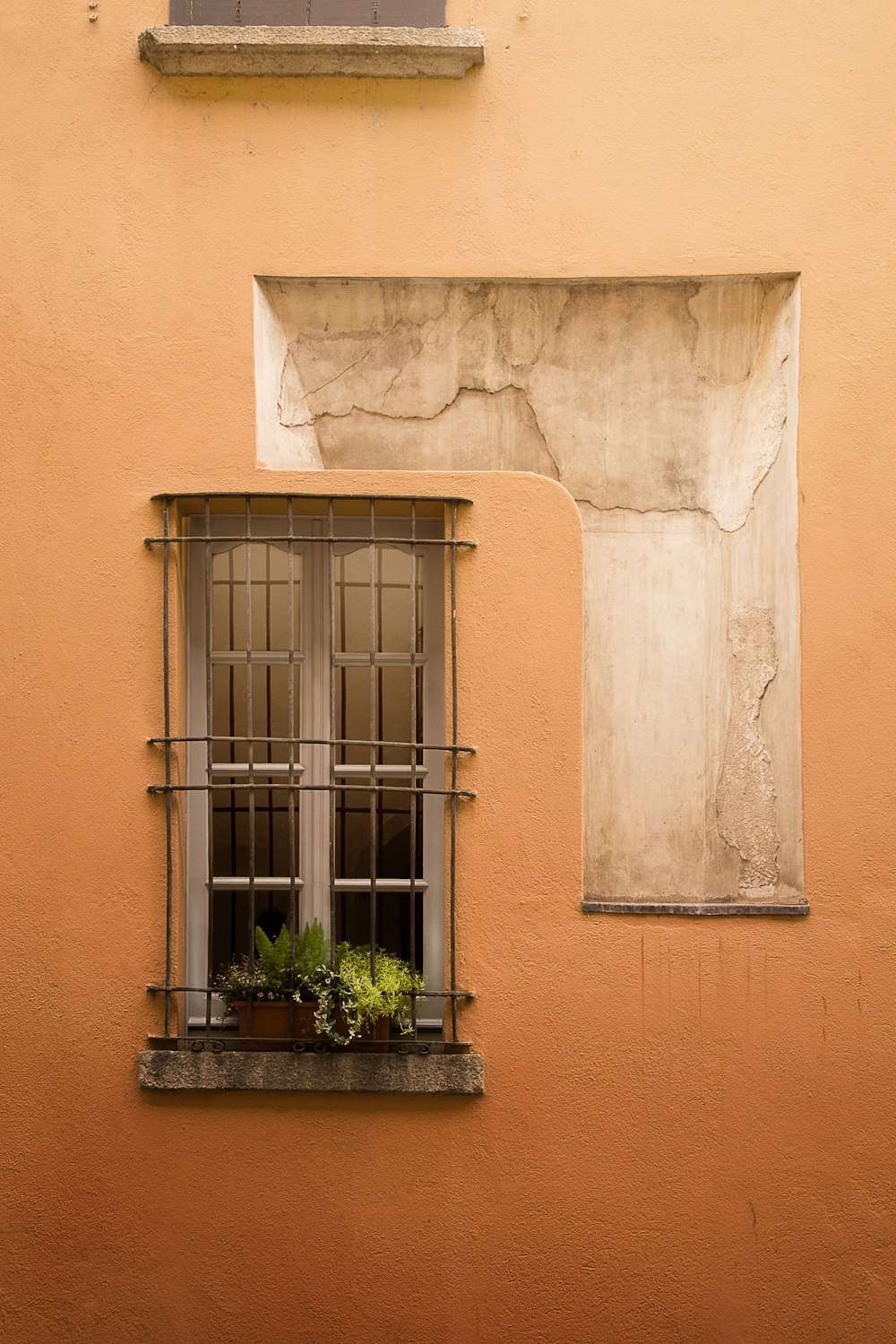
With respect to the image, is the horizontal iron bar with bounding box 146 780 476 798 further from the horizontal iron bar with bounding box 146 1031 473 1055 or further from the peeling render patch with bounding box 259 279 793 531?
the peeling render patch with bounding box 259 279 793 531

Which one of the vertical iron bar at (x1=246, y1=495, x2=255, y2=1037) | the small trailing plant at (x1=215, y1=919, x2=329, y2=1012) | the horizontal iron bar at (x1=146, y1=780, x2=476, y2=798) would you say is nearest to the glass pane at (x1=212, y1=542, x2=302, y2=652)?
the vertical iron bar at (x1=246, y1=495, x2=255, y2=1037)

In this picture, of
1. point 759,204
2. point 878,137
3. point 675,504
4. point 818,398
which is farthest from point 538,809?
point 878,137

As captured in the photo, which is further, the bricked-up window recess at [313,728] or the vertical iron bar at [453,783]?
the bricked-up window recess at [313,728]

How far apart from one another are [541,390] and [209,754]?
5.86 feet

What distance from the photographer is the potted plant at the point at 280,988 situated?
139 inches

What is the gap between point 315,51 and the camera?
3.55 m

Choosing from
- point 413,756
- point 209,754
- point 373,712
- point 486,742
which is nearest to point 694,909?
point 486,742

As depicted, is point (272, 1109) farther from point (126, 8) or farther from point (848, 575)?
point (126, 8)

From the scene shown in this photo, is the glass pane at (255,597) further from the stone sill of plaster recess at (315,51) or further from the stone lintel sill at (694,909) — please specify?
the stone sill of plaster recess at (315,51)

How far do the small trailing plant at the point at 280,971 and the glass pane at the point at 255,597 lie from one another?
1.06 meters

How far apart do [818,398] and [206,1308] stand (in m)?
3.74

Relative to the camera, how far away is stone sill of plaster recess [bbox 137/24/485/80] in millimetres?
Result: 3510

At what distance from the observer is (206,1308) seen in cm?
347

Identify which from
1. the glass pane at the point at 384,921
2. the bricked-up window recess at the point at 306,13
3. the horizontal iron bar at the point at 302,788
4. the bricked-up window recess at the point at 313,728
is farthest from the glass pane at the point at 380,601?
the bricked-up window recess at the point at 306,13
